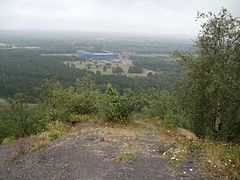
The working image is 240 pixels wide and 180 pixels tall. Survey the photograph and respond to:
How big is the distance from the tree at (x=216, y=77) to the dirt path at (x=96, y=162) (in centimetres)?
430

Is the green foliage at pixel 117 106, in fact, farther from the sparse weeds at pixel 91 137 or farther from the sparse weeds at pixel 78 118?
the sparse weeds at pixel 91 137

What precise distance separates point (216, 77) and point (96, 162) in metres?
6.92

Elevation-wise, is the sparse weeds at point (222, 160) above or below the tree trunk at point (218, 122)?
above

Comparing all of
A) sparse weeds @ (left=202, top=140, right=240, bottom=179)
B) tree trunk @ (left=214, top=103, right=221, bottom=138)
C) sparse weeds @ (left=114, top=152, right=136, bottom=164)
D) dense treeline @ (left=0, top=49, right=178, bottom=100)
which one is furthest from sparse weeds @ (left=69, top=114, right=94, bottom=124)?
dense treeline @ (left=0, top=49, right=178, bottom=100)

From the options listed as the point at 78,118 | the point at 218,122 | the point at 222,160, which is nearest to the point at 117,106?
the point at 78,118

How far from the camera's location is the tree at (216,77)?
15.2m

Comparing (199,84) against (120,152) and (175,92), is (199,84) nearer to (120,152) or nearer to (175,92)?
(175,92)

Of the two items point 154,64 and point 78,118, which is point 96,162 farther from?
point 154,64

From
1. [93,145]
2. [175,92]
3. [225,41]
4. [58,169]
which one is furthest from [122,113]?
[58,169]

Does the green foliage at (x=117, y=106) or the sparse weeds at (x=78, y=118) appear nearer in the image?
the green foliage at (x=117, y=106)

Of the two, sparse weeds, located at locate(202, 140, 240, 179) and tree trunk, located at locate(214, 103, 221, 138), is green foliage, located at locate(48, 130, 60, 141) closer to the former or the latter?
sparse weeds, located at locate(202, 140, 240, 179)

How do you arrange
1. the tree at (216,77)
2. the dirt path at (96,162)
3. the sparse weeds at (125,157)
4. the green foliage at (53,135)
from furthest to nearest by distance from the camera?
the tree at (216,77)
the green foliage at (53,135)
the sparse weeds at (125,157)
the dirt path at (96,162)

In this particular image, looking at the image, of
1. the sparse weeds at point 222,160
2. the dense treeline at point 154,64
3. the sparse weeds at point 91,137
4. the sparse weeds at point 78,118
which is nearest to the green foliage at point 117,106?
the sparse weeds at point 78,118

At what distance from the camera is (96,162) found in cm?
1011
